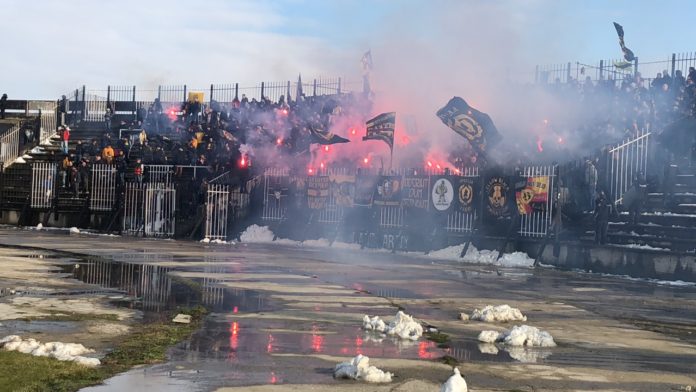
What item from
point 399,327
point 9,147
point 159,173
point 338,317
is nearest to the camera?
point 399,327

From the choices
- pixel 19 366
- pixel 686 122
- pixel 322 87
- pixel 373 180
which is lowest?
pixel 19 366

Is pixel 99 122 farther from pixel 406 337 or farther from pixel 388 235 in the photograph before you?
pixel 406 337

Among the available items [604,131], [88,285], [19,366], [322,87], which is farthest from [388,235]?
[19,366]

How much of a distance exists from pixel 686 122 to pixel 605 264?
4842 millimetres

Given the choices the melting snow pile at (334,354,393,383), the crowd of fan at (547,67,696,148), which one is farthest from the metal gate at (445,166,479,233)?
the melting snow pile at (334,354,393,383)

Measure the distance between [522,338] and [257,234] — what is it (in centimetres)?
2202

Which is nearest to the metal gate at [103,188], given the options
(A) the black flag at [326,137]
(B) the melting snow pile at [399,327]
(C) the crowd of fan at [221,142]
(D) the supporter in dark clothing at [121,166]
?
(D) the supporter in dark clothing at [121,166]

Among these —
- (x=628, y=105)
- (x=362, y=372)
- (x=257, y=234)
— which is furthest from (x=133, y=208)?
(x=362, y=372)

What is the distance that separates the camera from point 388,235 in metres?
28.1

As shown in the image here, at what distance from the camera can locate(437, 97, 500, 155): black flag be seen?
87.5 feet

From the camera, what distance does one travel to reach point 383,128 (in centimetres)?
2939

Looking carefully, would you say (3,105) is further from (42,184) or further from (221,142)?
(221,142)

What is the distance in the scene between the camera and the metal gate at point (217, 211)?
99.5ft

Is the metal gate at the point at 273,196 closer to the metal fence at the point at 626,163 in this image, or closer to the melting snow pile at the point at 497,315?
the metal fence at the point at 626,163
